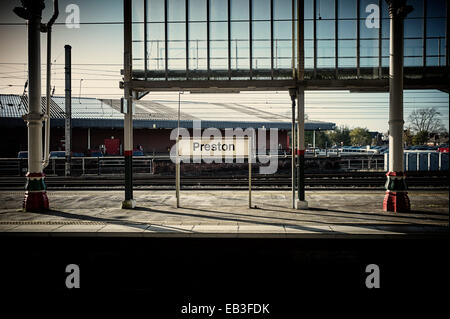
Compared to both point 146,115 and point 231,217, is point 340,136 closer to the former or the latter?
point 146,115

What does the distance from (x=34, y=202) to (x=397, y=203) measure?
377 inches

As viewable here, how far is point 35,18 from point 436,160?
73.7 ft

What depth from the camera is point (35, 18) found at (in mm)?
8008

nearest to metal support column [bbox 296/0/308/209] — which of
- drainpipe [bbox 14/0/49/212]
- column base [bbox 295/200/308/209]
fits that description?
column base [bbox 295/200/308/209]

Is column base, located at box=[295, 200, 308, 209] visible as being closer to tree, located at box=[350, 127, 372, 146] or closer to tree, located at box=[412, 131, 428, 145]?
tree, located at box=[412, 131, 428, 145]

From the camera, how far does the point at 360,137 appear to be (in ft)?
259

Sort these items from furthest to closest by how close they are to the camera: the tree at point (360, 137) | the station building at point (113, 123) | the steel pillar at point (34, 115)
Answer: the tree at point (360, 137) → the station building at point (113, 123) → the steel pillar at point (34, 115)

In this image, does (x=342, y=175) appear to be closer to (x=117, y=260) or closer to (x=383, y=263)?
(x=383, y=263)

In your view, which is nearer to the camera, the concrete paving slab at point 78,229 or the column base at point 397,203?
the concrete paving slab at point 78,229

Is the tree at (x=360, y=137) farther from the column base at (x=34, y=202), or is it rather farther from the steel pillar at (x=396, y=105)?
the column base at (x=34, y=202)

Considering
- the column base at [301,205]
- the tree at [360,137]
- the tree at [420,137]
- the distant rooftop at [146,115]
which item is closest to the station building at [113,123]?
the distant rooftop at [146,115]

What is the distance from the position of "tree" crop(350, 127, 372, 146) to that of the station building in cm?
4859

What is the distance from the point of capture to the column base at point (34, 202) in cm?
800

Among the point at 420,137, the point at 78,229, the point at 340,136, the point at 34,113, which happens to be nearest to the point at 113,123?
the point at 34,113
